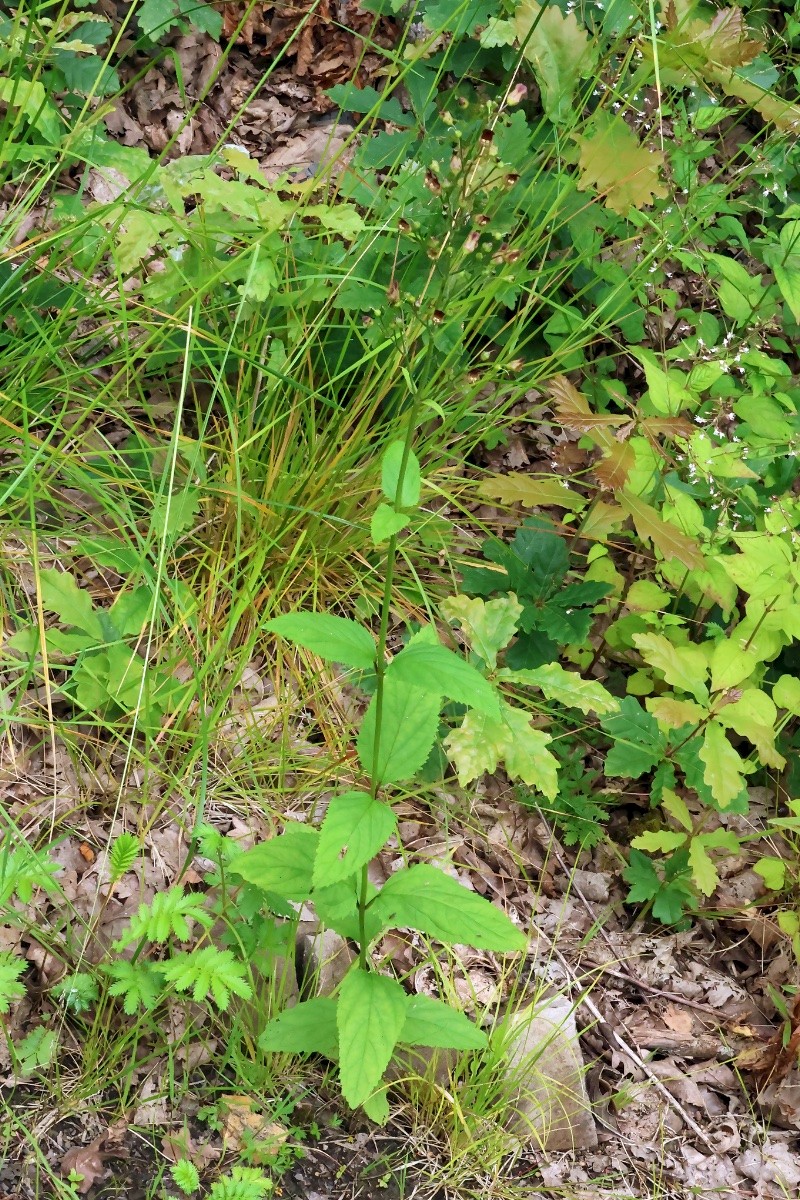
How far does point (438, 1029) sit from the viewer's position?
1508mm

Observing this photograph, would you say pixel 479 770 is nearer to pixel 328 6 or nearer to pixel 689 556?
pixel 689 556

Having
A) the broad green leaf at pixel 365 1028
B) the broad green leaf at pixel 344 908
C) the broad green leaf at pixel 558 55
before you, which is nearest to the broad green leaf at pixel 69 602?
the broad green leaf at pixel 344 908

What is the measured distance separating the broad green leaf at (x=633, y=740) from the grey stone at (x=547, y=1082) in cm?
59

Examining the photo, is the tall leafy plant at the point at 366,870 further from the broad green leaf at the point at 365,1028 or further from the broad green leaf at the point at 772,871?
the broad green leaf at the point at 772,871

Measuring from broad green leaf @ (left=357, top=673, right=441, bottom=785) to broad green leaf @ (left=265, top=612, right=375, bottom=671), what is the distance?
0.63ft

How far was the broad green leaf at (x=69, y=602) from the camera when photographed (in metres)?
1.85

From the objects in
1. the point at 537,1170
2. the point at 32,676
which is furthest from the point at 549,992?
the point at 32,676

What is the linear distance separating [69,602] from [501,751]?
0.94 metres

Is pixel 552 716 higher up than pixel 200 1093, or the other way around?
pixel 552 716

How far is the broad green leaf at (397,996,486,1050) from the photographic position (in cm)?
149

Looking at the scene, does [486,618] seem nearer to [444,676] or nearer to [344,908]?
[344,908]

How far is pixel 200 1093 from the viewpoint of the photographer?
160 centimetres

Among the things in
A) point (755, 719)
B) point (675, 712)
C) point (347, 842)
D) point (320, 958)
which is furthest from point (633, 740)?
point (347, 842)

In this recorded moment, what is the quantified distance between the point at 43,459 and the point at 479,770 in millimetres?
1190
